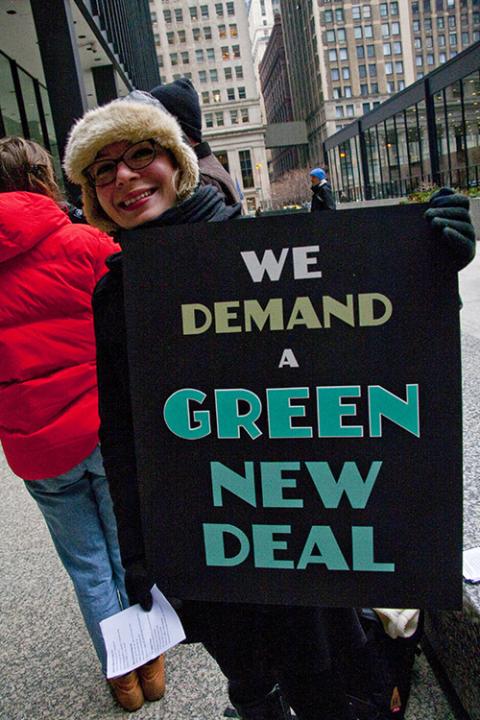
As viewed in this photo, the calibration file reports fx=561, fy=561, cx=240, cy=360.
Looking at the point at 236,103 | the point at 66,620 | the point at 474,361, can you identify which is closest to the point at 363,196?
the point at 474,361

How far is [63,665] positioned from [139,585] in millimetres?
1357

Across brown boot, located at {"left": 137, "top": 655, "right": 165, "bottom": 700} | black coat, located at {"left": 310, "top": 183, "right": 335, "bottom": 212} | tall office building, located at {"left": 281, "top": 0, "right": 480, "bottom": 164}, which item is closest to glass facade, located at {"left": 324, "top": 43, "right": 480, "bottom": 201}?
black coat, located at {"left": 310, "top": 183, "right": 335, "bottom": 212}

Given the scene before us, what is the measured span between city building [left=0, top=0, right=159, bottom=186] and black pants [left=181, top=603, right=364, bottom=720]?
7.82 m

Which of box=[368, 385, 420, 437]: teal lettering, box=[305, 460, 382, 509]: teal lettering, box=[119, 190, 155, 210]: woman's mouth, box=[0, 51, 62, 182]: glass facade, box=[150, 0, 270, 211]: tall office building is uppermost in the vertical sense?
box=[150, 0, 270, 211]: tall office building

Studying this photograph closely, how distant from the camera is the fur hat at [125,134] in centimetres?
139

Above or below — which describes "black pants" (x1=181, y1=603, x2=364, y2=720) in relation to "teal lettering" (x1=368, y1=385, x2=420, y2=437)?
below

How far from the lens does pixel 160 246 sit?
4.04ft

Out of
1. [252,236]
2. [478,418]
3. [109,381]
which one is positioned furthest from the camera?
[478,418]

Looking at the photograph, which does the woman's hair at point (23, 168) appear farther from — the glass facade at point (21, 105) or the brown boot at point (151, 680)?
the glass facade at point (21, 105)

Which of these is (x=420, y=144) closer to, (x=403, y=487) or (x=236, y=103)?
(x=403, y=487)

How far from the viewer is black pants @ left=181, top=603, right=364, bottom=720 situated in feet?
4.80

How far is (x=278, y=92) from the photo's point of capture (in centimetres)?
13375

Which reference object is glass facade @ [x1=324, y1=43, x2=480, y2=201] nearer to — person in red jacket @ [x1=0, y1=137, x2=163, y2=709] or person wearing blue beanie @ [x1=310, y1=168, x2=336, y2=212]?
person wearing blue beanie @ [x1=310, y1=168, x2=336, y2=212]

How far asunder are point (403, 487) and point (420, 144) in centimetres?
2929
